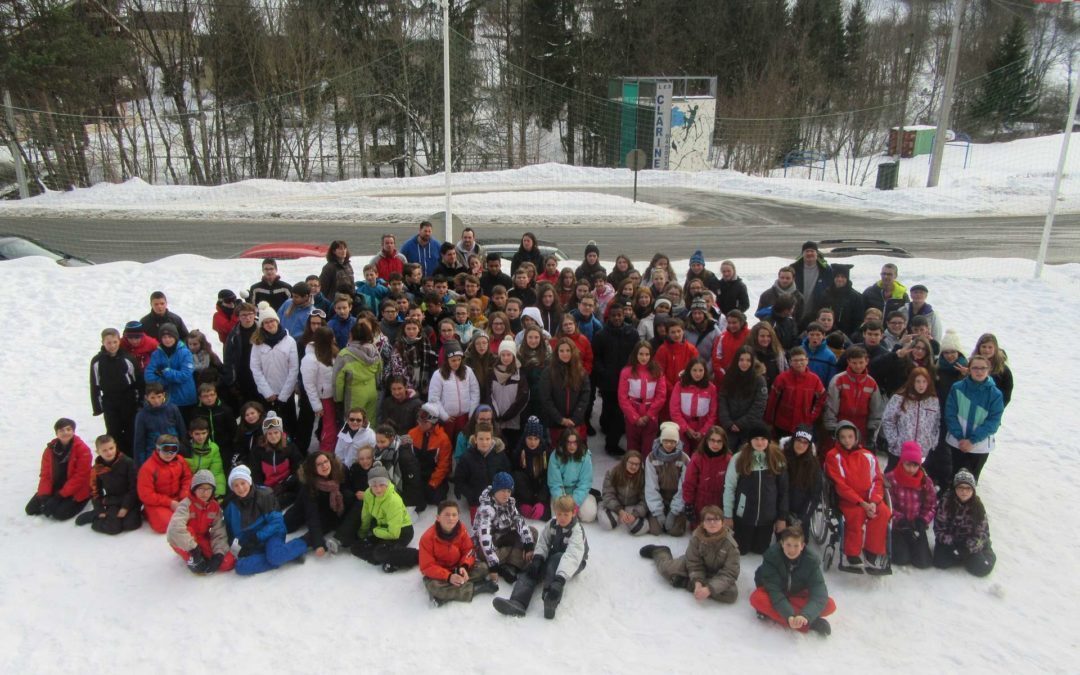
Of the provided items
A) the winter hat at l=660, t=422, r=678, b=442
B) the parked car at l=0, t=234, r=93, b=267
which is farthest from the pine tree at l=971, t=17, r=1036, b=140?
the parked car at l=0, t=234, r=93, b=267

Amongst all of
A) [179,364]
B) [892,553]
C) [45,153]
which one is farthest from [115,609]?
[45,153]

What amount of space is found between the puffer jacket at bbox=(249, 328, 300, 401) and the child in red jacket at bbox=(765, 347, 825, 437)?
185 inches

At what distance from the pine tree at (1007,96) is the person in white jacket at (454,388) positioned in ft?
112

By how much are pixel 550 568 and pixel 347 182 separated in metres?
28.4

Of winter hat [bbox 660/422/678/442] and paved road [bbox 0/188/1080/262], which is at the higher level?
winter hat [bbox 660/422/678/442]

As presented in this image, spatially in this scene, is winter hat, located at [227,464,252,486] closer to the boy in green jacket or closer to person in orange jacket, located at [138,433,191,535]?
person in orange jacket, located at [138,433,191,535]

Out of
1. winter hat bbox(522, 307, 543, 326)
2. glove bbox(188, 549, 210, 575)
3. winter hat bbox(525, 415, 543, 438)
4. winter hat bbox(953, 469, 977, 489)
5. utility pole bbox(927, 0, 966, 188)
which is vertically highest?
utility pole bbox(927, 0, 966, 188)

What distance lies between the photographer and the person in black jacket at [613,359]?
7727 mm

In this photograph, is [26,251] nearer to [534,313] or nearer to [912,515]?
[534,313]

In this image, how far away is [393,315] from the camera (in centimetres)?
781

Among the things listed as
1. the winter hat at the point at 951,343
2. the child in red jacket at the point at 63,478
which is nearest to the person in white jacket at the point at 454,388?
the child in red jacket at the point at 63,478

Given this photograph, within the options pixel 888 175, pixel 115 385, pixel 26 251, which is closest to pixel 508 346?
pixel 115 385

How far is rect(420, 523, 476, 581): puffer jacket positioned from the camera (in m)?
5.80

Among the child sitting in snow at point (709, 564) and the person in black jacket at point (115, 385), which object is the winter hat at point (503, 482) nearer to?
the child sitting in snow at point (709, 564)
